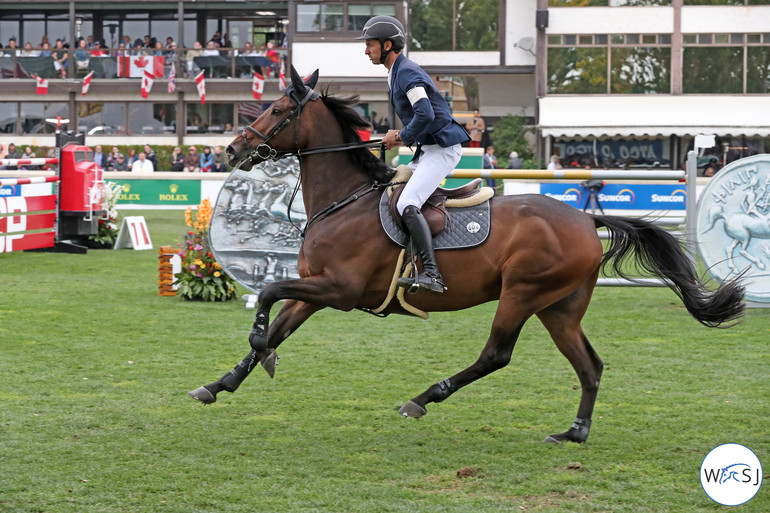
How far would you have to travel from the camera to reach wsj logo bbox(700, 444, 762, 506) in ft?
14.8

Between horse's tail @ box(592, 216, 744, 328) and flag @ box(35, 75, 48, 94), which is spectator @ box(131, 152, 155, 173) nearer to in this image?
flag @ box(35, 75, 48, 94)

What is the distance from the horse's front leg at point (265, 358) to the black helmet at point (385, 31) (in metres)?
1.67

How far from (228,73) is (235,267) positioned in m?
29.9

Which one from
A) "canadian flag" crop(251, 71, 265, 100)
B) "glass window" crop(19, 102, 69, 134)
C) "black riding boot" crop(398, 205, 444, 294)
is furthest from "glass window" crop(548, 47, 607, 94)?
"black riding boot" crop(398, 205, 444, 294)

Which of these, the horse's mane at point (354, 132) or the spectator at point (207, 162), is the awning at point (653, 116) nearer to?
the spectator at point (207, 162)

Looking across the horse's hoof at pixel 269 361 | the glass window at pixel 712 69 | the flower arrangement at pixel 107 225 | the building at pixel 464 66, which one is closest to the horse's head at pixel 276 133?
the horse's hoof at pixel 269 361

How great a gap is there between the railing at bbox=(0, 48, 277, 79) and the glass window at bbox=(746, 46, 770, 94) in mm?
19274

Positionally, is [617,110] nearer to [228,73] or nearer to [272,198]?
[228,73]

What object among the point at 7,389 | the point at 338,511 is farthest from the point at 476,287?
the point at 7,389

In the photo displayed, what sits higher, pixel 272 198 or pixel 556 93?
pixel 556 93

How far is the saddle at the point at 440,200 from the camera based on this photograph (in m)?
6.00

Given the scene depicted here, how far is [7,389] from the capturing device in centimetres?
695

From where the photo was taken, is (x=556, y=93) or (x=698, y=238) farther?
(x=556, y=93)

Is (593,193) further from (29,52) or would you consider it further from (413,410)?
(29,52)
